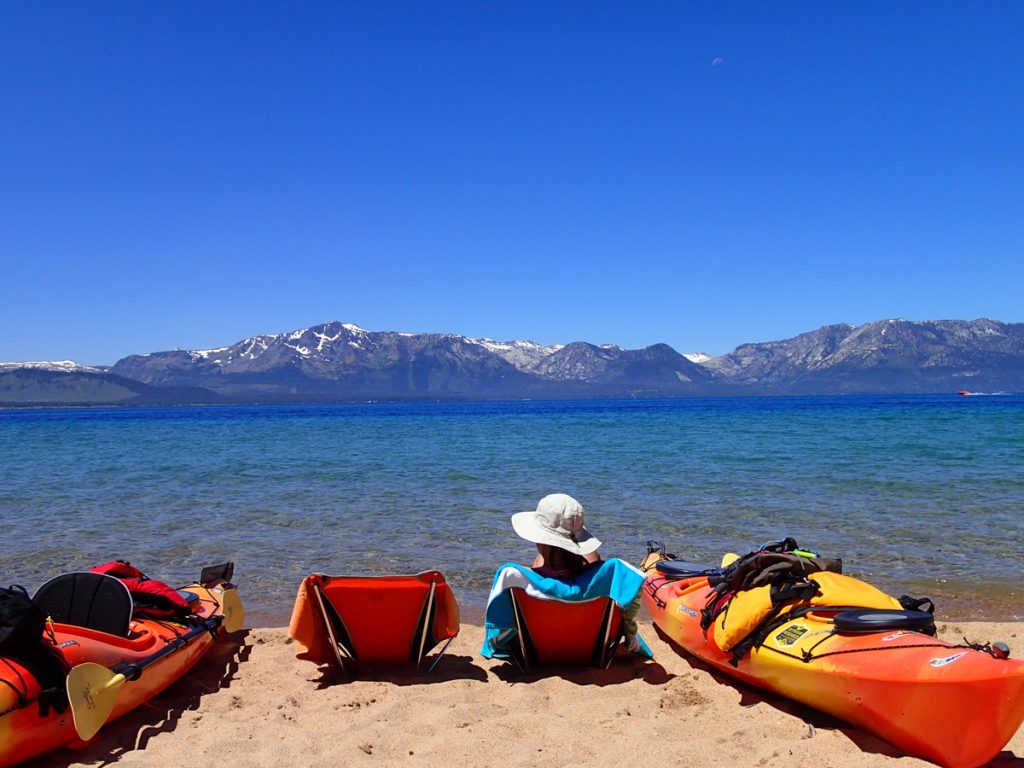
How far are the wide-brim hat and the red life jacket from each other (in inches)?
104

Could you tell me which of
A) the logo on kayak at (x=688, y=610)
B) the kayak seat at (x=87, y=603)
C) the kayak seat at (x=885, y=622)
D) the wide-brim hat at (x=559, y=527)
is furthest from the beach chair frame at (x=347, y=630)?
the kayak seat at (x=885, y=622)

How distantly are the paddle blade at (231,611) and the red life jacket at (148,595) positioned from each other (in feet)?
1.41

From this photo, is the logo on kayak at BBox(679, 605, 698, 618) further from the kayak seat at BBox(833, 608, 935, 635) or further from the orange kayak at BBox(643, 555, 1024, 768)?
the kayak seat at BBox(833, 608, 935, 635)

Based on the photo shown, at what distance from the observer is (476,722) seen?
486cm

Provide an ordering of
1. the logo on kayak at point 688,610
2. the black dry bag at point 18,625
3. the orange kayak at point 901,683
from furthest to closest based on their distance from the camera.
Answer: the logo on kayak at point 688,610, the black dry bag at point 18,625, the orange kayak at point 901,683

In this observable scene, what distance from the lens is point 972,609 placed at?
24.9 ft

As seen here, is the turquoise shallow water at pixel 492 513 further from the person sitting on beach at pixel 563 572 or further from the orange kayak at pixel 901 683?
A: the orange kayak at pixel 901 683

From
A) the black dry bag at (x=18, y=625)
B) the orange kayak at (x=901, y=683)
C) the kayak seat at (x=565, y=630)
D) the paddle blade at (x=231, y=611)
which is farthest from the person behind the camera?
the paddle blade at (x=231, y=611)

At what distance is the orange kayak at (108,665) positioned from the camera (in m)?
4.08

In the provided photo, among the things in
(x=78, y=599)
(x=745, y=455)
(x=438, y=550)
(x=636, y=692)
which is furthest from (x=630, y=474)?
(x=78, y=599)

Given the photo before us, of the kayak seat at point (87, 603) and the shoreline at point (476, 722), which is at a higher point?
the kayak seat at point (87, 603)

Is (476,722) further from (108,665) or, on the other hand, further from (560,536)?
(108,665)

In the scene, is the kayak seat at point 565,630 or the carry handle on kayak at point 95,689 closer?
the carry handle on kayak at point 95,689

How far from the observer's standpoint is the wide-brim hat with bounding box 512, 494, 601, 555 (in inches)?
213
